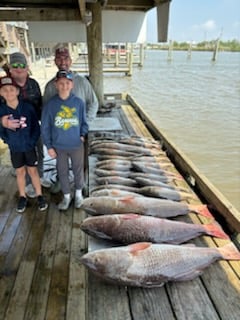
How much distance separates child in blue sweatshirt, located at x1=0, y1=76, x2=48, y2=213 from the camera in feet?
8.05

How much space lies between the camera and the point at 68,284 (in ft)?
6.73

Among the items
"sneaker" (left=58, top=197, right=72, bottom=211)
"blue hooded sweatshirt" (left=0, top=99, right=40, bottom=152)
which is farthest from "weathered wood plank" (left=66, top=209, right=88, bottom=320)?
"blue hooded sweatshirt" (left=0, top=99, right=40, bottom=152)

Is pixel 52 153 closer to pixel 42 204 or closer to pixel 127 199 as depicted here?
pixel 42 204

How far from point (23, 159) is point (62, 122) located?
0.60 metres

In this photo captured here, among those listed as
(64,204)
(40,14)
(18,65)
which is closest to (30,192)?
(64,204)

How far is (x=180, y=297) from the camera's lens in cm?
126

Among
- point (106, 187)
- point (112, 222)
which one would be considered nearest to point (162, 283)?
point (112, 222)

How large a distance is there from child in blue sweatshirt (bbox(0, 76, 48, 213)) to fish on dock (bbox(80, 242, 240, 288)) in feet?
5.29

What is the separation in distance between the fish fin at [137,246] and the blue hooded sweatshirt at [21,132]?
166cm

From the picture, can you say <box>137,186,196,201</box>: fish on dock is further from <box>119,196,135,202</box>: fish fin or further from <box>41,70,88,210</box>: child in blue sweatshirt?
<box>41,70,88,210</box>: child in blue sweatshirt

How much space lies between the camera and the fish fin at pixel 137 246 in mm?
1294

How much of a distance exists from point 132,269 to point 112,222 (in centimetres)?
31

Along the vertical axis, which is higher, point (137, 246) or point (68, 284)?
point (137, 246)

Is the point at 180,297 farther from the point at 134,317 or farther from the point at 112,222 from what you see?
the point at 112,222
